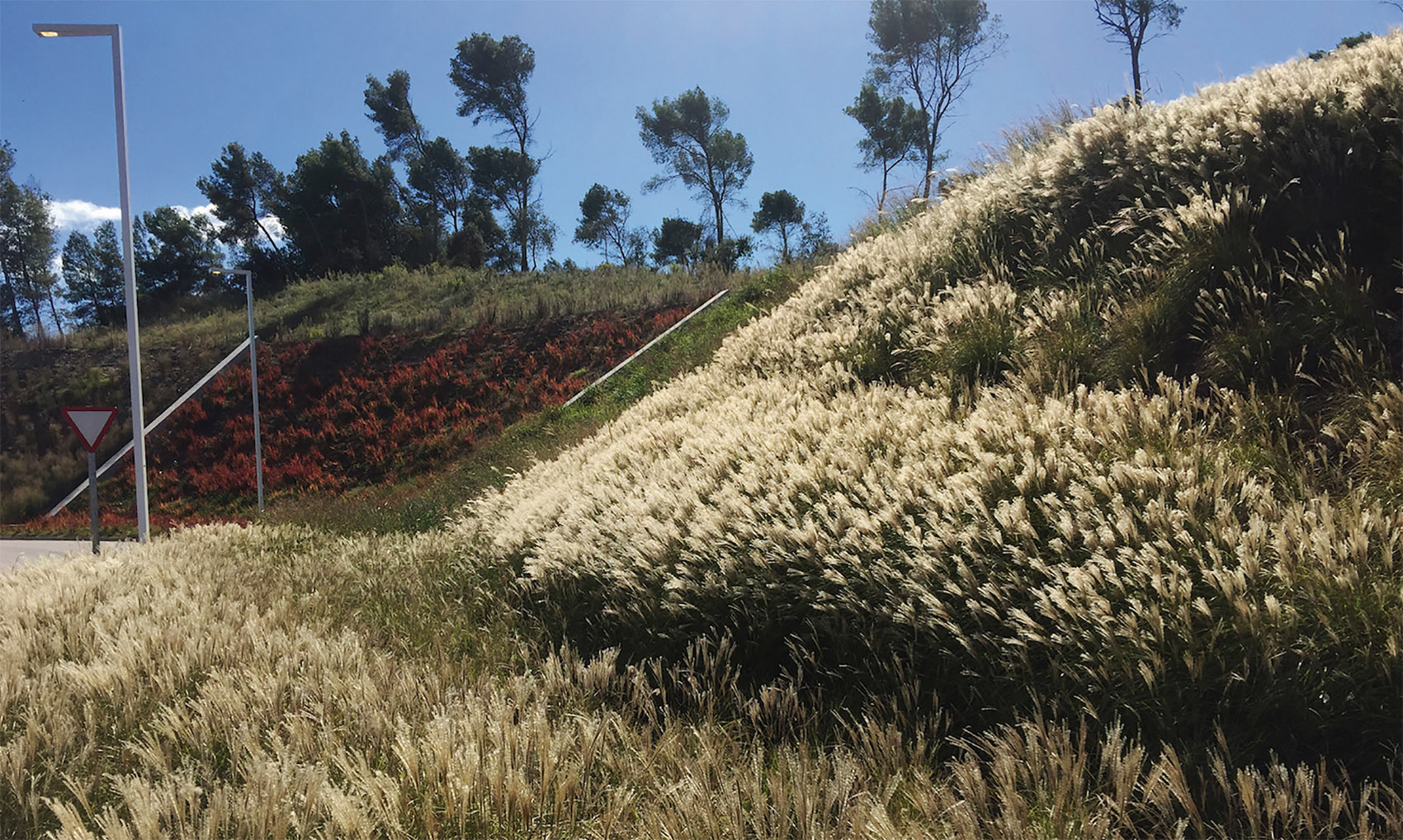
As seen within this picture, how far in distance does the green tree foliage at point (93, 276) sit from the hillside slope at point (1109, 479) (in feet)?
186

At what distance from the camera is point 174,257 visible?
45.5 m

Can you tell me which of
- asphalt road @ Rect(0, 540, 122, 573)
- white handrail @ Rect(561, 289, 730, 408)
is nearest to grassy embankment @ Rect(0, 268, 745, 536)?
white handrail @ Rect(561, 289, 730, 408)

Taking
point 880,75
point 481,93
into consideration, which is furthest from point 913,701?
point 481,93

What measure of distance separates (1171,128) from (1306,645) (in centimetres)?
563

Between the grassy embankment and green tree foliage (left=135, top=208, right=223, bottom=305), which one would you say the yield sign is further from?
green tree foliage (left=135, top=208, right=223, bottom=305)

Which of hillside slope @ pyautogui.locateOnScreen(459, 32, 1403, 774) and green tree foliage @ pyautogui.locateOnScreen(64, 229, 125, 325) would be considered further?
green tree foliage @ pyautogui.locateOnScreen(64, 229, 125, 325)

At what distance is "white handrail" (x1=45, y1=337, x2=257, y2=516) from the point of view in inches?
826

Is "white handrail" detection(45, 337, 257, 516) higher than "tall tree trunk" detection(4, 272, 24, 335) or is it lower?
lower

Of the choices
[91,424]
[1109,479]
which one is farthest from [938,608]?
[91,424]

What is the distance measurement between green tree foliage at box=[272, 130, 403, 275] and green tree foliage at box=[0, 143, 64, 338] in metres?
14.2

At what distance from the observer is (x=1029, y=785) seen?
7.36ft

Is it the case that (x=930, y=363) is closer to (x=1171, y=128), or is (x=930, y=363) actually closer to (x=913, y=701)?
(x=1171, y=128)

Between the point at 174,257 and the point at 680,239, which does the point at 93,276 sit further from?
the point at 680,239

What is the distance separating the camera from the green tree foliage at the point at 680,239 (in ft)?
150
